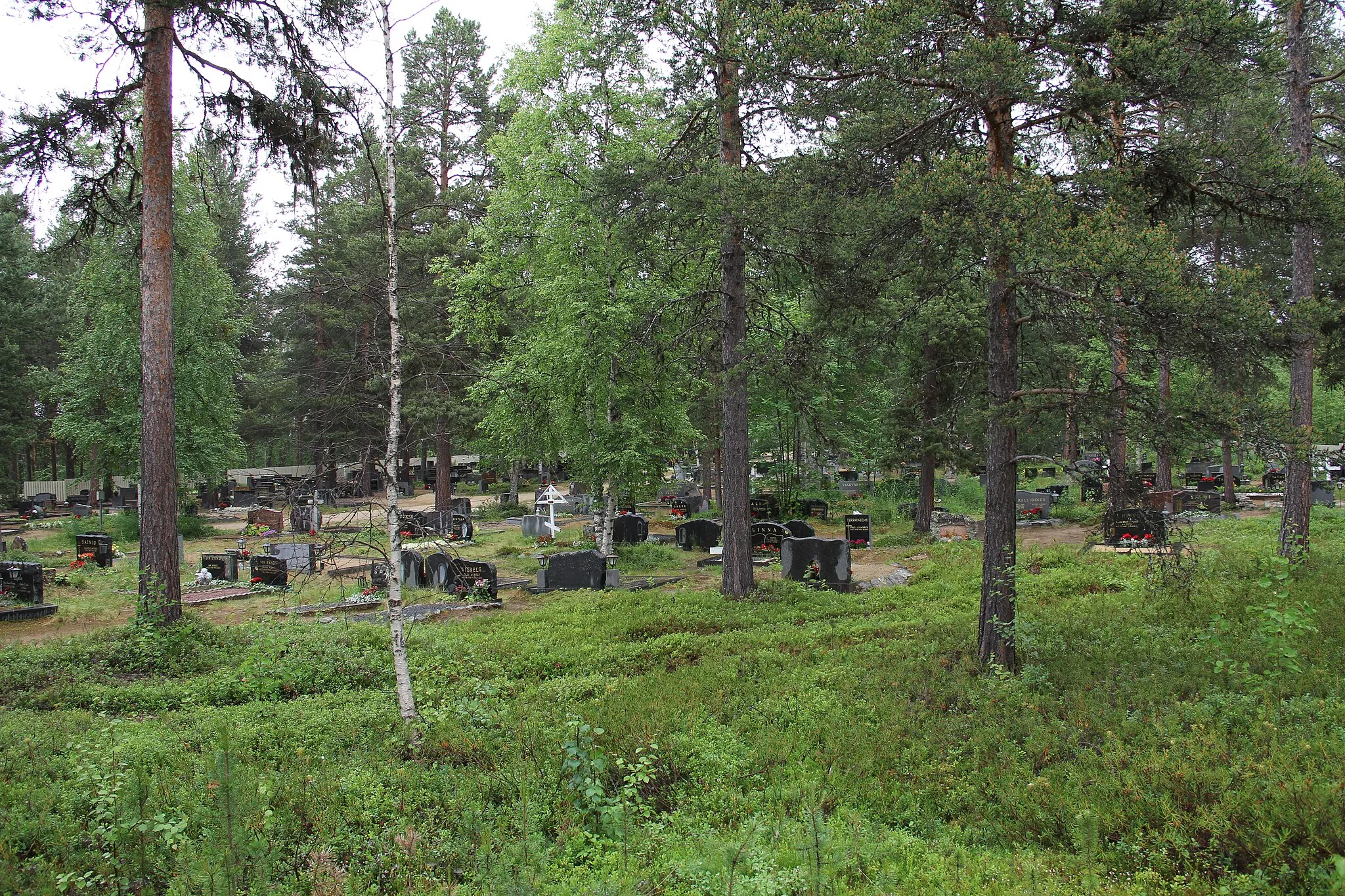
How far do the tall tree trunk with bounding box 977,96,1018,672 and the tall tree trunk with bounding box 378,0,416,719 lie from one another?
233 inches

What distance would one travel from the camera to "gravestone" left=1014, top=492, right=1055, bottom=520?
23.0 metres

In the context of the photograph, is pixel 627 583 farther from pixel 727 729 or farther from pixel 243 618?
pixel 727 729

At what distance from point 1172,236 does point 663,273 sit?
9466mm

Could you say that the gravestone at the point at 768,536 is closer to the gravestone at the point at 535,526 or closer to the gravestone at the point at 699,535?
the gravestone at the point at 699,535

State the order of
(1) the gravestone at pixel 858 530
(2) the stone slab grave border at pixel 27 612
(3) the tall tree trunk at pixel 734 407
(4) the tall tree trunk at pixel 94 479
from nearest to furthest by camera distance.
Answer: (3) the tall tree trunk at pixel 734 407
(2) the stone slab grave border at pixel 27 612
(1) the gravestone at pixel 858 530
(4) the tall tree trunk at pixel 94 479

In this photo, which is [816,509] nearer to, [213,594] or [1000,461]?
[1000,461]

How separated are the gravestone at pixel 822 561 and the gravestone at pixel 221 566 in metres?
13.3

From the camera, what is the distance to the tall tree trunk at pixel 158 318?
1081 cm

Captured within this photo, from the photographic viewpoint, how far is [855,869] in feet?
14.4

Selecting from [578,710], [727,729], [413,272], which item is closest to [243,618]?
[578,710]

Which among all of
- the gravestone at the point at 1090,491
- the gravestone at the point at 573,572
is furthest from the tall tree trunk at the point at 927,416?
the gravestone at the point at 573,572

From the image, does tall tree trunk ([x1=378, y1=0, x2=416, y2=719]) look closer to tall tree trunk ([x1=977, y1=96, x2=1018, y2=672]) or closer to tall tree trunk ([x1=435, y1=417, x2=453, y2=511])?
tall tree trunk ([x1=977, y1=96, x2=1018, y2=672])

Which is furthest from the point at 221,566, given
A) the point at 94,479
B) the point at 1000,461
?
the point at 1000,461

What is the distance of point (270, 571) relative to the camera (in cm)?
1695
